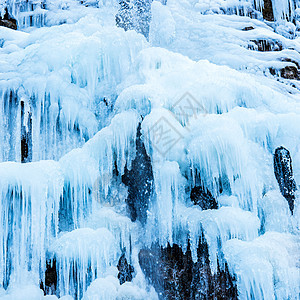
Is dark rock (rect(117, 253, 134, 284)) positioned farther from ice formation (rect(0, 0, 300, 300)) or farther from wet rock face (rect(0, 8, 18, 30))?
wet rock face (rect(0, 8, 18, 30))

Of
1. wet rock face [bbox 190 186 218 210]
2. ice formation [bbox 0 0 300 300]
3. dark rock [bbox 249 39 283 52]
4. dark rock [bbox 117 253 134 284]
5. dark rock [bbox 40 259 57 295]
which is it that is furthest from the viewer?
dark rock [bbox 249 39 283 52]

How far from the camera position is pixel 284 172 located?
4.64 metres

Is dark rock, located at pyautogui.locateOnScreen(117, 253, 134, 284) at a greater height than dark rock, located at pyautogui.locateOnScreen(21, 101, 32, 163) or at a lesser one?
lesser

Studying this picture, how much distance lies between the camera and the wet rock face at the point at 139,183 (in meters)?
4.53

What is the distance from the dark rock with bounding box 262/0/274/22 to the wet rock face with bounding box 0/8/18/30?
5.66 meters

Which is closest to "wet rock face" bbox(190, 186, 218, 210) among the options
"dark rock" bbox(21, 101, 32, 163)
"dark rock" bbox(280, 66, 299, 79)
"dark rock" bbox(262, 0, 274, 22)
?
"dark rock" bbox(21, 101, 32, 163)

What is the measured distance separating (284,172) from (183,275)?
173cm

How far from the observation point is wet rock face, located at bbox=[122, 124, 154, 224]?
4531 mm

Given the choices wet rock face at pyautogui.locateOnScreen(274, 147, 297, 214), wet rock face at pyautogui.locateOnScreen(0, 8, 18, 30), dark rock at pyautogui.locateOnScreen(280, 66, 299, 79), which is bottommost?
wet rock face at pyautogui.locateOnScreen(274, 147, 297, 214)

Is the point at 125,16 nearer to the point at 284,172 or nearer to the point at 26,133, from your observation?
the point at 26,133

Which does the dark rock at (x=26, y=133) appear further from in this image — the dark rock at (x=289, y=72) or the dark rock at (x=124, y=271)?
the dark rock at (x=289, y=72)

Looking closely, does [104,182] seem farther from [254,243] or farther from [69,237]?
[254,243]

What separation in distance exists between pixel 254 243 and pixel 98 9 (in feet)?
22.6

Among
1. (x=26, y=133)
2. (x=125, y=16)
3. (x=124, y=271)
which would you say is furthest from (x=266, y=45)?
(x=124, y=271)
